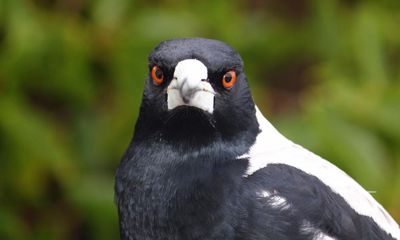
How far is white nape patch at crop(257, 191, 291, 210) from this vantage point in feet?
6.79

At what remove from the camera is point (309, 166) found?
221 cm

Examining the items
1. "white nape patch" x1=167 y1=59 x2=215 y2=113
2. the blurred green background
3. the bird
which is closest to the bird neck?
the bird

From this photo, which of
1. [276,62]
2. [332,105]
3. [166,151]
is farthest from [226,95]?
[276,62]

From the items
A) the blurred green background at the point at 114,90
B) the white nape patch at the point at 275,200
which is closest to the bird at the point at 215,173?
the white nape patch at the point at 275,200

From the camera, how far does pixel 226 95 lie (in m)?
2.19

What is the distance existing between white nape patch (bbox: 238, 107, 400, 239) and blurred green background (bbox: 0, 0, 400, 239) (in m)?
0.62

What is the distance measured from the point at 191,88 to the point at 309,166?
0.34m

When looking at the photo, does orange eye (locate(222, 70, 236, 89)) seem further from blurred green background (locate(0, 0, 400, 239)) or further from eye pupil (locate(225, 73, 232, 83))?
blurred green background (locate(0, 0, 400, 239))

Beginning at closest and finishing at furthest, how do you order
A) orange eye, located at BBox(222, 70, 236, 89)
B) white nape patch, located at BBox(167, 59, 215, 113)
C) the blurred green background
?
white nape patch, located at BBox(167, 59, 215, 113), orange eye, located at BBox(222, 70, 236, 89), the blurred green background

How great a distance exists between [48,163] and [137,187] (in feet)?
3.86

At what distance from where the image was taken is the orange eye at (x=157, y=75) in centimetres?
217

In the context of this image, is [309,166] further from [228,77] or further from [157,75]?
[157,75]

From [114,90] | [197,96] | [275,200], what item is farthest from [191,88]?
[114,90]

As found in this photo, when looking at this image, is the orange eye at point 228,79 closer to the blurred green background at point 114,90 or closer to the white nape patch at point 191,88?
the white nape patch at point 191,88
